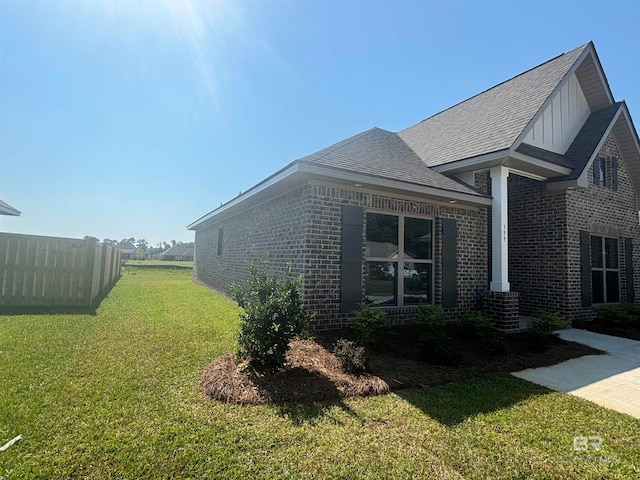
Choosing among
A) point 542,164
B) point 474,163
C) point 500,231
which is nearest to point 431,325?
point 500,231

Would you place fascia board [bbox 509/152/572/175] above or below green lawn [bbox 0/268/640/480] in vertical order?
above

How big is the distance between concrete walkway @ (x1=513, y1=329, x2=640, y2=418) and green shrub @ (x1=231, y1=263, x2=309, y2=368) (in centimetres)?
350

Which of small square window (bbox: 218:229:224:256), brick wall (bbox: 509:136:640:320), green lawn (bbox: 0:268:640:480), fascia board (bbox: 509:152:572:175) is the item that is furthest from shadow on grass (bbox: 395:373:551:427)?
small square window (bbox: 218:229:224:256)

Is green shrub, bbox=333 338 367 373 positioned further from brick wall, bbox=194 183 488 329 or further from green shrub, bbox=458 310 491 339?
green shrub, bbox=458 310 491 339

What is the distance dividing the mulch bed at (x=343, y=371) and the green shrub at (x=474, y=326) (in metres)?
0.22

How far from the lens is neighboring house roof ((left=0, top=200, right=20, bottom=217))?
42.6ft

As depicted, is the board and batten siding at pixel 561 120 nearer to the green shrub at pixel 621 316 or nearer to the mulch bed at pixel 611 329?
the green shrub at pixel 621 316

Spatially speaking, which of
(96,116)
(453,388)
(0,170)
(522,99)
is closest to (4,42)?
(96,116)

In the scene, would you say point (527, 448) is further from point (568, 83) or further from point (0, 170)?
point (0, 170)

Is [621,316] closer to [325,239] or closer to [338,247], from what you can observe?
[338,247]

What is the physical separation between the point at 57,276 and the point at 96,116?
4431mm

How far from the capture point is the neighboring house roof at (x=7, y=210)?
42.6 feet

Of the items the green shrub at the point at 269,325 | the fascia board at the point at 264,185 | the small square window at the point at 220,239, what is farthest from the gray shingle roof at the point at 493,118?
the small square window at the point at 220,239

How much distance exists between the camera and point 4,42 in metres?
6.54
